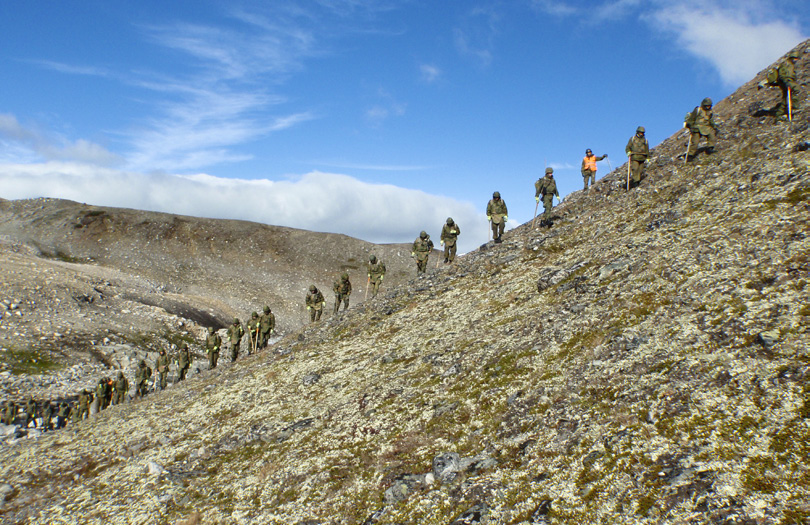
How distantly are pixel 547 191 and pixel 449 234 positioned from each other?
303 inches

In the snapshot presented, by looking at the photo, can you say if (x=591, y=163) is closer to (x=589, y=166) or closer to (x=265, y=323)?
(x=589, y=166)

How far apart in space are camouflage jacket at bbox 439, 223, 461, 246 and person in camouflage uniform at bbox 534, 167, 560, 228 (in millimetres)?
6403

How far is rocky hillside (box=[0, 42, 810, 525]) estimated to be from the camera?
10016 millimetres

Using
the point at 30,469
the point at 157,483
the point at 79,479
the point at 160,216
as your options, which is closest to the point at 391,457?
the point at 157,483

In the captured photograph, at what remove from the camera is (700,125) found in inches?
1133

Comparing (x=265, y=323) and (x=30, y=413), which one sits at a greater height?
(x=265, y=323)

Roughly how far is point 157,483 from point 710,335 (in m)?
18.1

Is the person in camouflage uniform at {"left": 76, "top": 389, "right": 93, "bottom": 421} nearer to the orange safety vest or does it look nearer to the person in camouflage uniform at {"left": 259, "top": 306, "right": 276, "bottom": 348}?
the person in camouflage uniform at {"left": 259, "top": 306, "right": 276, "bottom": 348}

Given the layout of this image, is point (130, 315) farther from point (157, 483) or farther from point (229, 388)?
point (157, 483)

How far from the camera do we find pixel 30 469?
63.0ft

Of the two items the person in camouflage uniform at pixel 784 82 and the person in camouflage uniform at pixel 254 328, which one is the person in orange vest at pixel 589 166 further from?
the person in camouflage uniform at pixel 254 328

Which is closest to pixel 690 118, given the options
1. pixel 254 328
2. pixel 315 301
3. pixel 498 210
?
pixel 498 210

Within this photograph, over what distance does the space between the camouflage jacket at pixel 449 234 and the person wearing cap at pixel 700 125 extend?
15.7 m

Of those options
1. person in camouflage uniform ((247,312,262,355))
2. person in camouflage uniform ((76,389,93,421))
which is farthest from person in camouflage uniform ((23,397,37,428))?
person in camouflage uniform ((247,312,262,355))
